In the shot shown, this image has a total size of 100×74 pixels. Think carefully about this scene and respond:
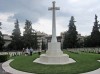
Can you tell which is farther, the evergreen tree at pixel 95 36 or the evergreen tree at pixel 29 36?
the evergreen tree at pixel 29 36

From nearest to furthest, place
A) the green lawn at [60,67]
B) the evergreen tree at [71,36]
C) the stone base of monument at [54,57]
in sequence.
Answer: the green lawn at [60,67]
the stone base of monument at [54,57]
the evergreen tree at [71,36]

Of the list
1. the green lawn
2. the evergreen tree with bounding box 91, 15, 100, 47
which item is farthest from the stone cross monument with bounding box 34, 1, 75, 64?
the evergreen tree with bounding box 91, 15, 100, 47

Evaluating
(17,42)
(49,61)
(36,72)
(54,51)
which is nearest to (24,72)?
(36,72)

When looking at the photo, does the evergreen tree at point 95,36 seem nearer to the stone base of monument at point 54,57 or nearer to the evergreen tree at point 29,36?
the evergreen tree at point 29,36

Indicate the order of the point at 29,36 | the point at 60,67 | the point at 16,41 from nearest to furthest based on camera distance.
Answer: the point at 60,67 → the point at 16,41 → the point at 29,36

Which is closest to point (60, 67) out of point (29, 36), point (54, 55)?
point (54, 55)

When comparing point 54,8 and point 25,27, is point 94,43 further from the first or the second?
point 54,8

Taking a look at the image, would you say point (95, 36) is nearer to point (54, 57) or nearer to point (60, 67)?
point (54, 57)

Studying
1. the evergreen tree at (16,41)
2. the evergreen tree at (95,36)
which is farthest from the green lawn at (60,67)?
the evergreen tree at (16,41)

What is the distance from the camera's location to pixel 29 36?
7106 centimetres

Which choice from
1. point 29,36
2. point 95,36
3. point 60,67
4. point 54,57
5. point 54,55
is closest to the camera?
point 60,67

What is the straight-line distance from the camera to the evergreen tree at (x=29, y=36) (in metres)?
69.8

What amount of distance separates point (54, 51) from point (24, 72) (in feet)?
22.3

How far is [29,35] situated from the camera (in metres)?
71.4
